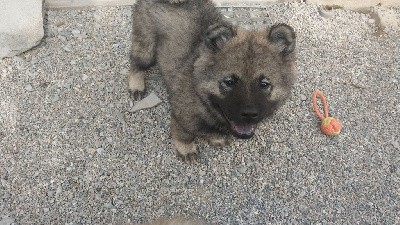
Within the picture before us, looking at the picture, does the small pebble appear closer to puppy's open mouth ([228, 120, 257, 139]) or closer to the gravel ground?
the gravel ground

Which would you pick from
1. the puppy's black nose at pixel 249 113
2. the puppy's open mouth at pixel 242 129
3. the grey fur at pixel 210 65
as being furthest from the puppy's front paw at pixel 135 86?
the puppy's black nose at pixel 249 113

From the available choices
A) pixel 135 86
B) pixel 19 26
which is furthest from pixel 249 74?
pixel 19 26

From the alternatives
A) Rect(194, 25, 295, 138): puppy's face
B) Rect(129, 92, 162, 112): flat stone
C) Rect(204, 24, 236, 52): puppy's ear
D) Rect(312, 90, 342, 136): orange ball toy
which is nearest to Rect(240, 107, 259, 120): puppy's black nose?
Rect(194, 25, 295, 138): puppy's face

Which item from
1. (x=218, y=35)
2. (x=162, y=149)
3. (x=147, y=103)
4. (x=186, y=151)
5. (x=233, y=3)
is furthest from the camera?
(x=233, y=3)

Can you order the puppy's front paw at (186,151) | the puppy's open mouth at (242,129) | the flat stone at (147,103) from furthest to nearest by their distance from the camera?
1. the flat stone at (147,103)
2. the puppy's front paw at (186,151)
3. the puppy's open mouth at (242,129)

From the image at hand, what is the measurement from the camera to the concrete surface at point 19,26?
4.25 m

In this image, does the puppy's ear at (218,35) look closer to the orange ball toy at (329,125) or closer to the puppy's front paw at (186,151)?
the puppy's front paw at (186,151)

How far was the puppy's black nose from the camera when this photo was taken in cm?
Result: 292

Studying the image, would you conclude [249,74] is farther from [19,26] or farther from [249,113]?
[19,26]

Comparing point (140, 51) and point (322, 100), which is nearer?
point (140, 51)

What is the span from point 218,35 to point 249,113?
568 millimetres

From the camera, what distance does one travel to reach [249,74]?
2.94 meters

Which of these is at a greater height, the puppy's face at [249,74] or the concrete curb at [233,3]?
the puppy's face at [249,74]

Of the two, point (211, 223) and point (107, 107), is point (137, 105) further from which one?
point (211, 223)
